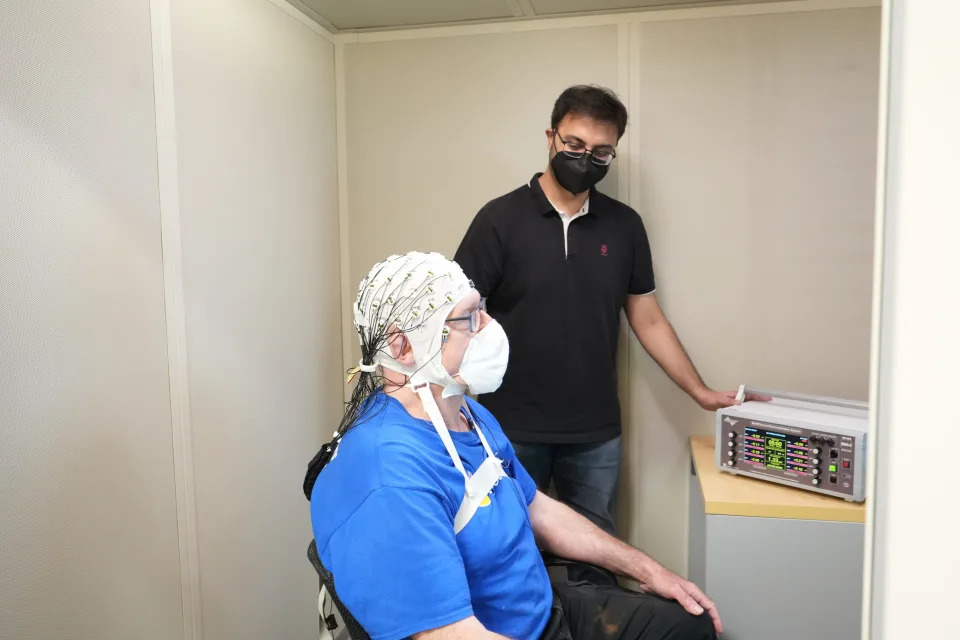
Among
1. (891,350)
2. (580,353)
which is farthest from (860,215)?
(891,350)

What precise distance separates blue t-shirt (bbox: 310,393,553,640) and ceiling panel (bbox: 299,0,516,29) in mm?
1460

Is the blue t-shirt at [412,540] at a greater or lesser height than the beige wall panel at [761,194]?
lesser

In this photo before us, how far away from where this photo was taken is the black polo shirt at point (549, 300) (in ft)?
6.97

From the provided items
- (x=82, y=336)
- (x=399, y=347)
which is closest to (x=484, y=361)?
(x=399, y=347)

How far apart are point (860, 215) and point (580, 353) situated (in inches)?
39.6

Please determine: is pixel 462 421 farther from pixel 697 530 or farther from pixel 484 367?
pixel 697 530

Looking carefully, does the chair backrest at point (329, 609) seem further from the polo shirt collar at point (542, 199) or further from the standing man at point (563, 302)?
the polo shirt collar at point (542, 199)

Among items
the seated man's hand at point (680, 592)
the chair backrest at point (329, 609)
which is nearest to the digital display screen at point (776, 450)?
the seated man's hand at point (680, 592)

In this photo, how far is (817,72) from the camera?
85.7 inches

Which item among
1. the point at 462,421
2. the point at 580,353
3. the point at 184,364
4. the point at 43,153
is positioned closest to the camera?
the point at 43,153

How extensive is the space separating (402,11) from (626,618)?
1.93m

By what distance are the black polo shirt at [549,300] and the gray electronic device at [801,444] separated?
442mm

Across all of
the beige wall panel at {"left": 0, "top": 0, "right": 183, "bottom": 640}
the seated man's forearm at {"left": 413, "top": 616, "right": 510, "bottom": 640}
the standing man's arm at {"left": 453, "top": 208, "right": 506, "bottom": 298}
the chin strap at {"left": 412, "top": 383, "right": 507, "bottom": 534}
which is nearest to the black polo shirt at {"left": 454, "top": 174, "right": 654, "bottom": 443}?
the standing man's arm at {"left": 453, "top": 208, "right": 506, "bottom": 298}

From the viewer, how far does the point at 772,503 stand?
5.55 ft
